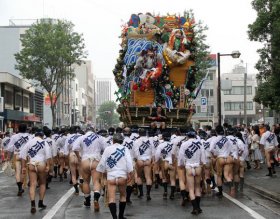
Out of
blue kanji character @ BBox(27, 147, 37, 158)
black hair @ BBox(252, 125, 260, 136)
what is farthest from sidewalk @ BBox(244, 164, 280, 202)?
blue kanji character @ BBox(27, 147, 37, 158)

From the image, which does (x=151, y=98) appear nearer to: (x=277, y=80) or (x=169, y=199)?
(x=277, y=80)

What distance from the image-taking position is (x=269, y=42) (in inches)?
959

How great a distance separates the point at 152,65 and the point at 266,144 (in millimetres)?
5447

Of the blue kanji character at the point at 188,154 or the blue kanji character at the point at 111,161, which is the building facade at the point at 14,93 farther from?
the blue kanji character at the point at 111,161

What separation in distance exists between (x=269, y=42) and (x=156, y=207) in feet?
47.0


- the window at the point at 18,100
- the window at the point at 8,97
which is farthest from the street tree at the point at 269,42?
the window at the point at 18,100

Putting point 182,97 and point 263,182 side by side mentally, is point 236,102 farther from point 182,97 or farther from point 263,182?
point 263,182

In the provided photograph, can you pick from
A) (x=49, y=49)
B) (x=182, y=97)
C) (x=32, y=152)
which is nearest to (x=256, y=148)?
(x=182, y=97)

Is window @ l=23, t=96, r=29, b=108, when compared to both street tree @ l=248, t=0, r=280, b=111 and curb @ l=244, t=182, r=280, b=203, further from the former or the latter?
curb @ l=244, t=182, r=280, b=203

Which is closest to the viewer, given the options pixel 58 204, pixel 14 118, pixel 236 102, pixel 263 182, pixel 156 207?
pixel 156 207

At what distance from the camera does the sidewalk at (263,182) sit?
47.0ft

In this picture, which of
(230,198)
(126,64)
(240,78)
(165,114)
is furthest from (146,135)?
(240,78)

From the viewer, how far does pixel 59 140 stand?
61.4 ft

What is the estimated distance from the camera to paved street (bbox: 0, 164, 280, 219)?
435 inches
